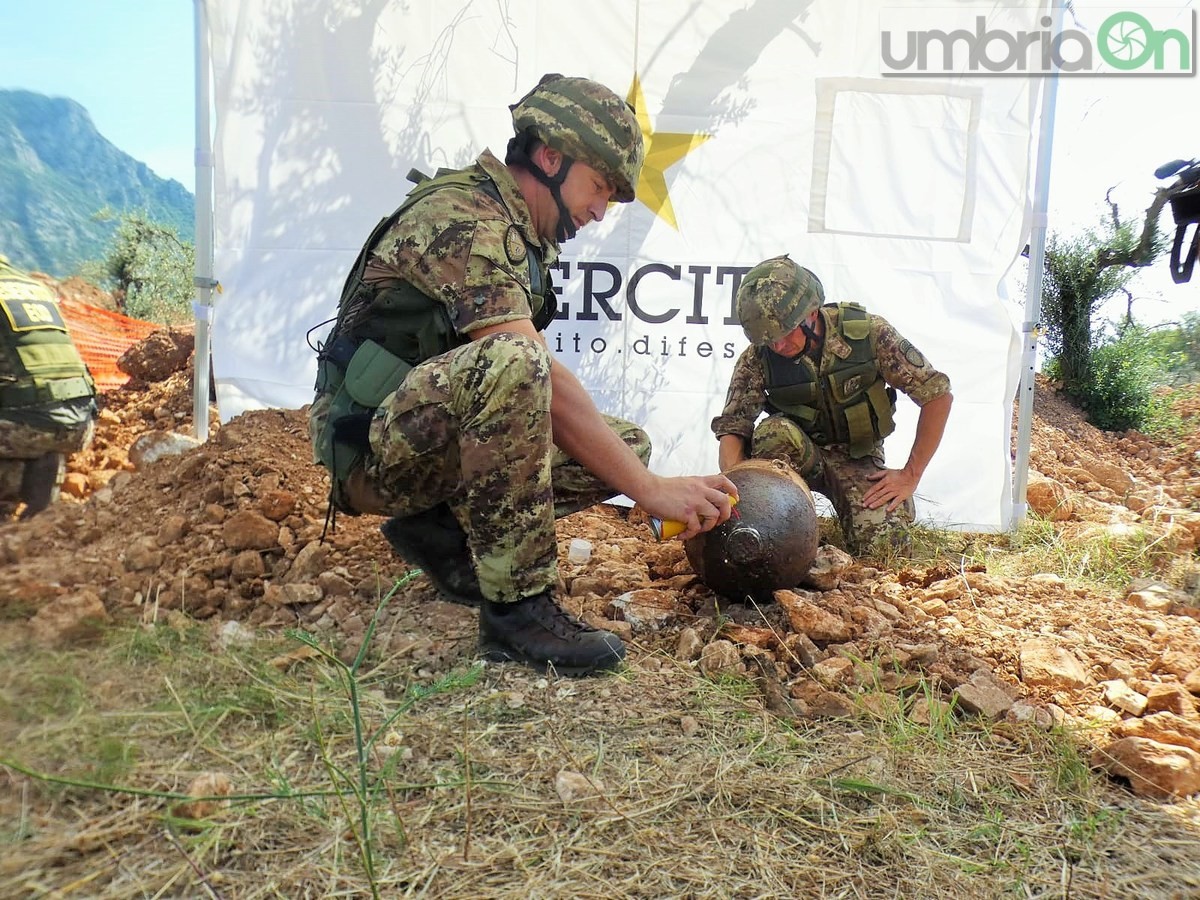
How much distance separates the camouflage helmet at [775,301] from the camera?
3500 millimetres

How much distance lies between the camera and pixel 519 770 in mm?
1687

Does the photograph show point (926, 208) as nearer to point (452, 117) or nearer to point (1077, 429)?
point (452, 117)

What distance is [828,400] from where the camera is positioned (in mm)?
3830

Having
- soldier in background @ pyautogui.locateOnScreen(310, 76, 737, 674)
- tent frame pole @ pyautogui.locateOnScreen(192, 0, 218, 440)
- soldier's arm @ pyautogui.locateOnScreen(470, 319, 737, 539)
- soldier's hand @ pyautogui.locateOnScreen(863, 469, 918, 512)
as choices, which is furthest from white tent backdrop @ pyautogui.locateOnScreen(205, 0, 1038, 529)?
soldier's arm @ pyautogui.locateOnScreen(470, 319, 737, 539)

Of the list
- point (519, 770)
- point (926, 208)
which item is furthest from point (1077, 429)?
point (519, 770)

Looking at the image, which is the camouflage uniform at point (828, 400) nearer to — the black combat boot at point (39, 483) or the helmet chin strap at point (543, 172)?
→ the helmet chin strap at point (543, 172)

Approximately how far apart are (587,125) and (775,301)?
1443mm

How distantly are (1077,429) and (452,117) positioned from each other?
597 cm

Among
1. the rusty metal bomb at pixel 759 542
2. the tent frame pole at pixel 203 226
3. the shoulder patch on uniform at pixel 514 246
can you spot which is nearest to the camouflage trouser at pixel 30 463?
the shoulder patch on uniform at pixel 514 246

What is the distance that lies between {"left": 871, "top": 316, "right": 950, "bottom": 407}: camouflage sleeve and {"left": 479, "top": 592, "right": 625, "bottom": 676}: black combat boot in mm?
2149

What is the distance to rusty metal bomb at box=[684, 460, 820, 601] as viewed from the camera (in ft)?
8.63

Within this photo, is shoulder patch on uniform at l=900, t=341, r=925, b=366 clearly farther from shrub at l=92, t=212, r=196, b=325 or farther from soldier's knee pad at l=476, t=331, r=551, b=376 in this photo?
shrub at l=92, t=212, r=196, b=325

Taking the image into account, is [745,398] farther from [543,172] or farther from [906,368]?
[543,172]

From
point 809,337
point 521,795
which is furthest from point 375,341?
point 809,337
